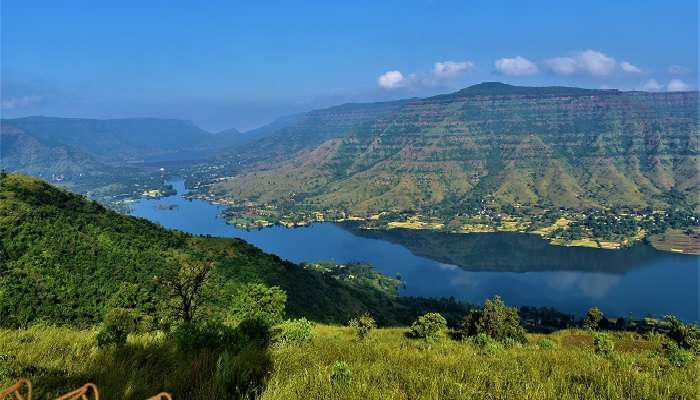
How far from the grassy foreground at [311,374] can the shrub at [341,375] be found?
0.05 ft

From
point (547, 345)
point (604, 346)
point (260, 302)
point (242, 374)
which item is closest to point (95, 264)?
point (260, 302)

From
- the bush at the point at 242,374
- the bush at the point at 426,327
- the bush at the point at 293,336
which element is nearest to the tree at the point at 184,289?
the bush at the point at 426,327

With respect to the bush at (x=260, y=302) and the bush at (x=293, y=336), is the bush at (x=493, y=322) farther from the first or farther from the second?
the bush at (x=293, y=336)

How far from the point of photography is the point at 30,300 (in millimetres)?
47906

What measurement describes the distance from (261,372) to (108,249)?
2922 inches

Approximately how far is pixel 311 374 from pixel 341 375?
36 cm

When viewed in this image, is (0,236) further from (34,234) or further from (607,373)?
(607,373)

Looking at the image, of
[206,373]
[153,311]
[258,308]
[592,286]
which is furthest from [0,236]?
[592,286]

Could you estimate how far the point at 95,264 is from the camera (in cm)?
6275

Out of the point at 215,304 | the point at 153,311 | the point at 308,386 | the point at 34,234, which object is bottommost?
the point at 215,304

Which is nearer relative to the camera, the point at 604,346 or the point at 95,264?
the point at 604,346

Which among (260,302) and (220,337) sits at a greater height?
(220,337)

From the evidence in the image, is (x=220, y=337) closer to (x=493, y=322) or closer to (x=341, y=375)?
(x=341, y=375)

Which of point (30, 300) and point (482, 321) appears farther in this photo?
point (30, 300)
